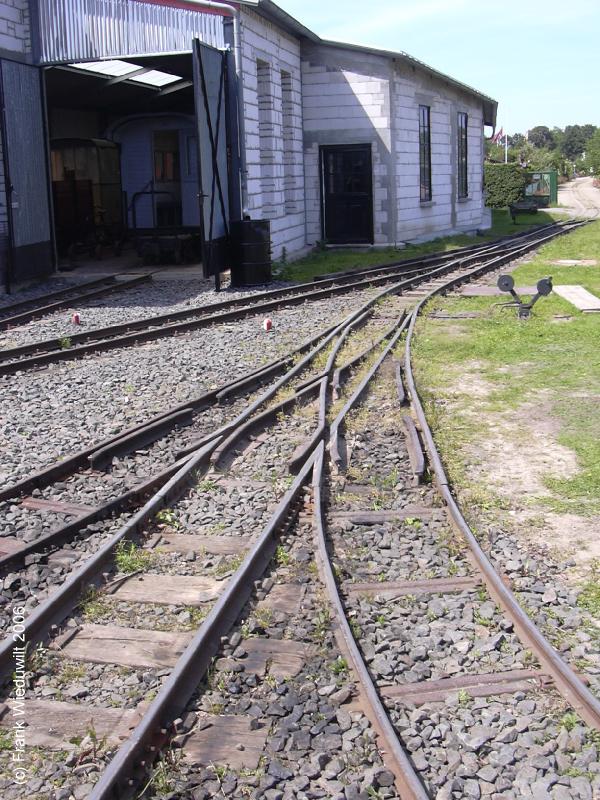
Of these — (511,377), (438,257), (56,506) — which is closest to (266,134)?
(438,257)

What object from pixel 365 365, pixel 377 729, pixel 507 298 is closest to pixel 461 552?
pixel 377 729

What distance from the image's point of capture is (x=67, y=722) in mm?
3701

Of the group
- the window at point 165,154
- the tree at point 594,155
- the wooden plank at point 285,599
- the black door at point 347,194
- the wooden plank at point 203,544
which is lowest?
the wooden plank at point 285,599

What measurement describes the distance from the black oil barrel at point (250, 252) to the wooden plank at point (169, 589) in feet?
41.8

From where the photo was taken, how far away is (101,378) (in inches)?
382

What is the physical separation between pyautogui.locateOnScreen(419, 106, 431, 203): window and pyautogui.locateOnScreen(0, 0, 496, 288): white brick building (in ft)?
0.24

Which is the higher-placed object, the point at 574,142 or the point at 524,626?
the point at 574,142

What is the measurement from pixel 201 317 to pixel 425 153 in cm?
1427

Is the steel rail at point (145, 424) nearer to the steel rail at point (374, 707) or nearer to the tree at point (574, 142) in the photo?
the steel rail at point (374, 707)

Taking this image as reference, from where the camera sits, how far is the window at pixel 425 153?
1003 inches

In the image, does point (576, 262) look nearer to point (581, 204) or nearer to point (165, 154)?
point (165, 154)

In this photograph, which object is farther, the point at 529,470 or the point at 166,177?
the point at 166,177

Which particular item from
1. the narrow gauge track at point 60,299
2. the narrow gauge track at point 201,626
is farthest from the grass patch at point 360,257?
the narrow gauge track at point 201,626

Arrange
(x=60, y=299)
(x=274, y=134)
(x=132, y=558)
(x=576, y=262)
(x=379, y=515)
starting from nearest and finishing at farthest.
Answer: (x=132, y=558) → (x=379, y=515) → (x=60, y=299) → (x=274, y=134) → (x=576, y=262)
